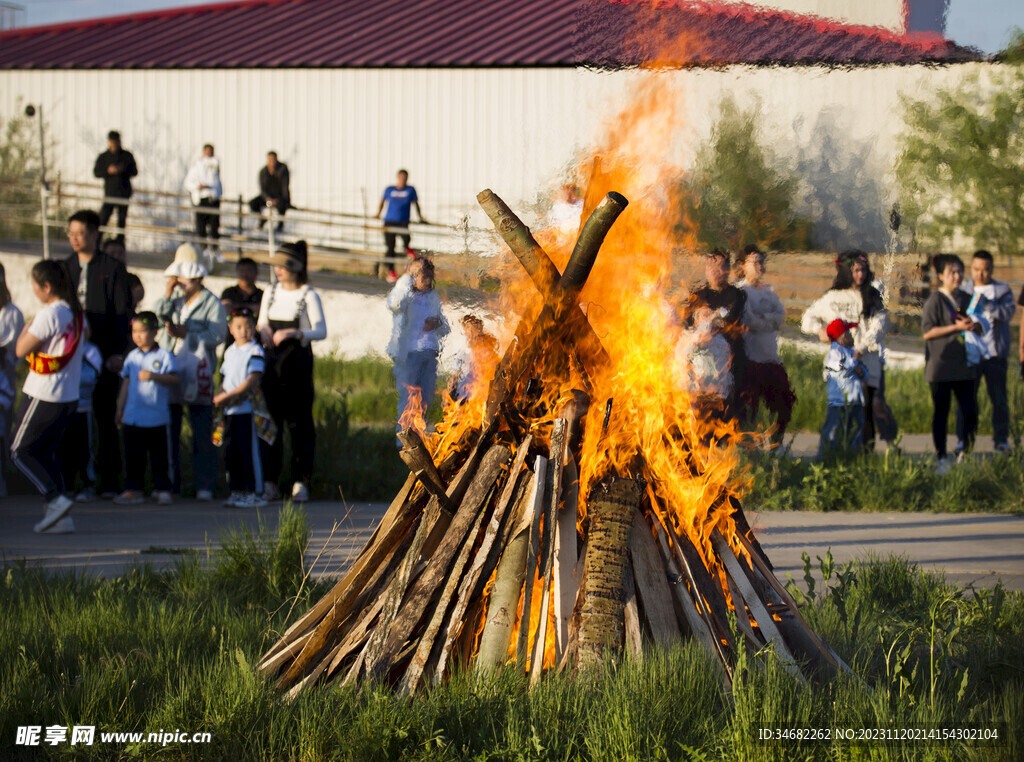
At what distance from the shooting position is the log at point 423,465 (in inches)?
152

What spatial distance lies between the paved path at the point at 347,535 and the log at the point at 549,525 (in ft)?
8.02

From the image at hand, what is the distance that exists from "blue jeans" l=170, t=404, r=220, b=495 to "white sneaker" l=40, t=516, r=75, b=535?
1.37 metres

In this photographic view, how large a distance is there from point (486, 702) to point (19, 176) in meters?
25.4

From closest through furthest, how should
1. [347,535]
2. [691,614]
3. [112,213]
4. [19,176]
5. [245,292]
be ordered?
1. [691,614]
2. [347,535]
3. [245,292]
4. [112,213]
5. [19,176]

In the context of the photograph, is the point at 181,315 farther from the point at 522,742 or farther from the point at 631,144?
the point at 522,742

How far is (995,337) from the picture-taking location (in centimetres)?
1061

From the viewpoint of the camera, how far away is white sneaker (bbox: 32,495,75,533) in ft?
24.0

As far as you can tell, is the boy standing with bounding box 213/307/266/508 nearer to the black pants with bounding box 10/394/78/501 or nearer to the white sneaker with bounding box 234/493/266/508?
the white sneaker with bounding box 234/493/266/508

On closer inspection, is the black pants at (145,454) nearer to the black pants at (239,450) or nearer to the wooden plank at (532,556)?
the black pants at (239,450)

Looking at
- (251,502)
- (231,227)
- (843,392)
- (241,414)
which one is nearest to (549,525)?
(251,502)

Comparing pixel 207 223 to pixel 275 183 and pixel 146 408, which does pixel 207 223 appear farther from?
pixel 146 408

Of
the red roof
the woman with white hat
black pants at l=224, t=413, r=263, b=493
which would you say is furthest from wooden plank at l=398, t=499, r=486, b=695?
the red roof

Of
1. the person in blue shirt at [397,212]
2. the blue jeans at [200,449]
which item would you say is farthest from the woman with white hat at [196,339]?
the person in blue shirt at [397,212]

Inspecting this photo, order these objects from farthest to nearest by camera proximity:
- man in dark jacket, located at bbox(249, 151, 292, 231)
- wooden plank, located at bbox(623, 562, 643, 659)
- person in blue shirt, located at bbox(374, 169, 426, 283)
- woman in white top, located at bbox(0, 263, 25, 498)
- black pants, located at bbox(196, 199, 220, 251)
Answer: black pants, located at bbox(196, 199, 220, 251) < man in dark jacket, located at bbox(249, 151, 292, 231) < person in blue shirt, located at bbox(374, 169, 426, 283) < woman in white top, located at bbox(0, 263, 25, 498) < wooden plank, located at bbox(623, 562, 643, 659)
